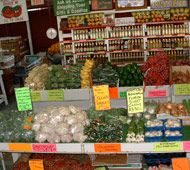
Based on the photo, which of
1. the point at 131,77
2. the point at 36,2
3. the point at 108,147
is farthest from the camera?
the point at 36,2

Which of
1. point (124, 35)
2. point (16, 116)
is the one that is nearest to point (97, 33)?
point (124, 35)

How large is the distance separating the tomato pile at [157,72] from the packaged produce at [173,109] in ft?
3.96

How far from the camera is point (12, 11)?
9.77 metres

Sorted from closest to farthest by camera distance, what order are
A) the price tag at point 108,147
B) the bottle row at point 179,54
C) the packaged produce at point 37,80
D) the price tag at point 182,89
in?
1. the price tag at point 108,147
2. the price tag at point 182,89
3. the packaged produce at point 37,80
4. the bottle row at point 179,54

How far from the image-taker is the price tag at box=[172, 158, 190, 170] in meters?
3.11

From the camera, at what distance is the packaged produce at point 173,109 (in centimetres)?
374

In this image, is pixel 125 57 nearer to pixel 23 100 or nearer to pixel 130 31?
pixel 130 31

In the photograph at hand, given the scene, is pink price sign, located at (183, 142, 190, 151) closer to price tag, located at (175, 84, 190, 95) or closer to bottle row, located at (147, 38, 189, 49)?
price tag, located at (175, 84, 190, 95)

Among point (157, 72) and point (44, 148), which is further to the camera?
point (157, 72)

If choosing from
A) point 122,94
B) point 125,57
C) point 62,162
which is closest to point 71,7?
→ point 125,57

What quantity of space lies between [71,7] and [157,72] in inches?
191

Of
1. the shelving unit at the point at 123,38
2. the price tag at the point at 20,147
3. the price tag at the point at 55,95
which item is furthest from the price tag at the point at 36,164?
the shelving unit at the point at 123,38

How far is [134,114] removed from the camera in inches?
147

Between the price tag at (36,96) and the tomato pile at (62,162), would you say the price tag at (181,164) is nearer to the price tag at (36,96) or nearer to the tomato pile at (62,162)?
the tomato pile at (62,162)
